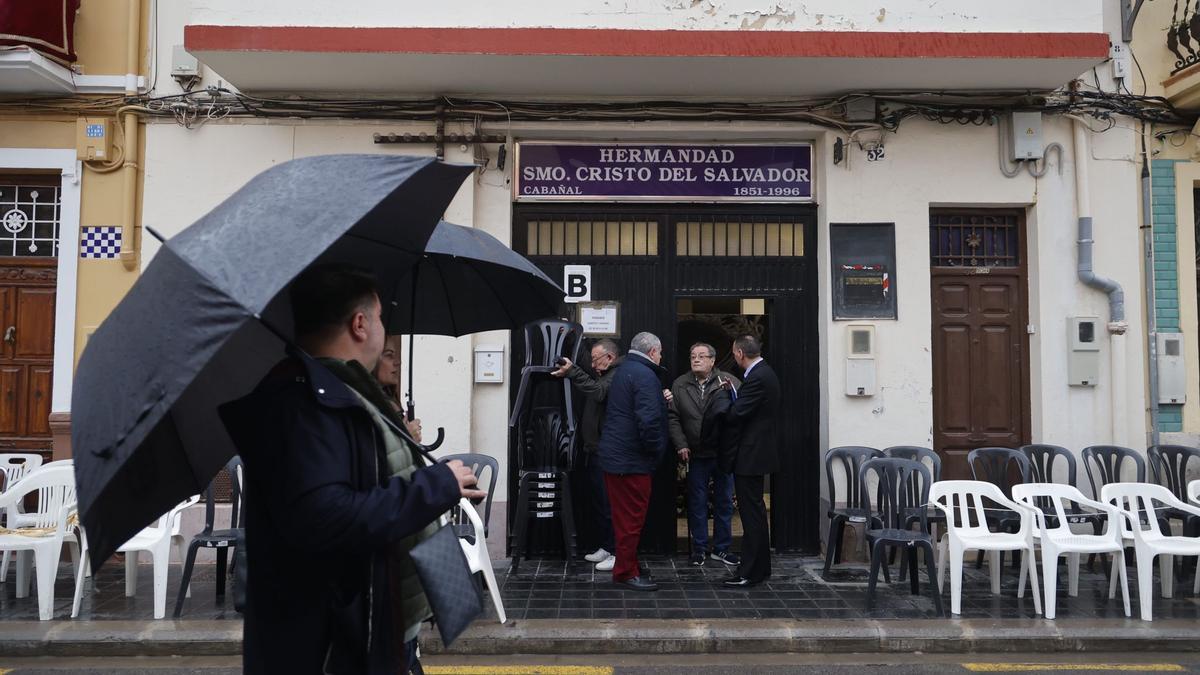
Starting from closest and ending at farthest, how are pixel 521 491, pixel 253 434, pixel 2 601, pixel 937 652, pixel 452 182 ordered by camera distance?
pixel 253 434 < pixel 452 182 < pixel 937 652 < pixel 2 601 < pixel 521 491

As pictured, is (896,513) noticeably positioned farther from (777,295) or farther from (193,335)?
(193,335)

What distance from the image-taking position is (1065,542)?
6.20 metres

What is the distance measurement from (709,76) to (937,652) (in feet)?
16.3

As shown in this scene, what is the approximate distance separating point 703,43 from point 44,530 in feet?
20.6

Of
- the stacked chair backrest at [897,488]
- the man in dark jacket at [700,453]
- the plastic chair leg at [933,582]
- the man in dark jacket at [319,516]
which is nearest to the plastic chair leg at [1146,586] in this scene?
the plastic chair leg at [933,582]

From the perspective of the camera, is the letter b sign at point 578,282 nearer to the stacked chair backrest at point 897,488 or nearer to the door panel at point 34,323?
the stacked chair backrest at point 897,488

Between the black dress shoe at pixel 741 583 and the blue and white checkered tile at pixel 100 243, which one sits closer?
the black dress shoe at pixel 741 583

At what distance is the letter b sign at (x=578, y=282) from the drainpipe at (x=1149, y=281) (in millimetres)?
5194

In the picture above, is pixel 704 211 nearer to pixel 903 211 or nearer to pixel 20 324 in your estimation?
pixel 903 211

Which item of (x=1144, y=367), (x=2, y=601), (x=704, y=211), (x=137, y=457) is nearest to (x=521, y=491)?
(x=704, y=211)

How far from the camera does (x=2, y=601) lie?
21.0 ft

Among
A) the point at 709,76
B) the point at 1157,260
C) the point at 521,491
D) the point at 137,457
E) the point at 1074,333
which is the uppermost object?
the point at 709,76

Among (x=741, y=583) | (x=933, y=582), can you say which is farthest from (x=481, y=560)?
(x=933, y=582)

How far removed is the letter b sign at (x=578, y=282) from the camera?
822 cm
